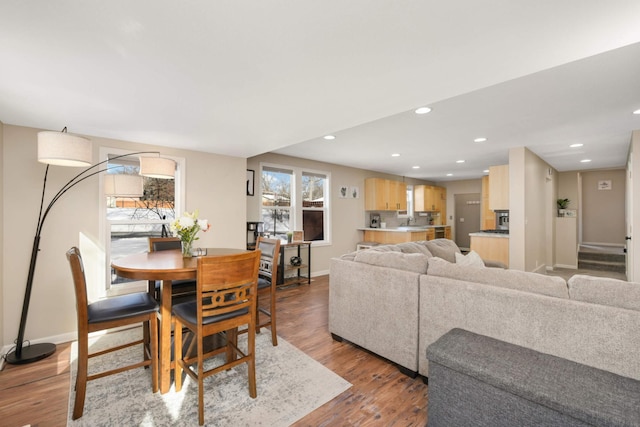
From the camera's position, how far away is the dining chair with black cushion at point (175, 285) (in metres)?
2.79

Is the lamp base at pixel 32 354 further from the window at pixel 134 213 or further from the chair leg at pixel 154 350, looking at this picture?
the chair leg at pixel 154 350

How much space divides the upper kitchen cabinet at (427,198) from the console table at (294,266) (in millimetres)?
4281

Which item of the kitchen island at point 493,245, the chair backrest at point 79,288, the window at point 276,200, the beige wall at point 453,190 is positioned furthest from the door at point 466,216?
the chair backrest at point 79,288

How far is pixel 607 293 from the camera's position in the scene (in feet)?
5.00

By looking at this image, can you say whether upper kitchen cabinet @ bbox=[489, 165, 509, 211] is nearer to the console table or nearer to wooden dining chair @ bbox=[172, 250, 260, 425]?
the console table

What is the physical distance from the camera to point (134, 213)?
3451 millimetres

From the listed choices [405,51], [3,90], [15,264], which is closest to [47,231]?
[15,264]

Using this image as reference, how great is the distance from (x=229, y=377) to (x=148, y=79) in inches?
88.9

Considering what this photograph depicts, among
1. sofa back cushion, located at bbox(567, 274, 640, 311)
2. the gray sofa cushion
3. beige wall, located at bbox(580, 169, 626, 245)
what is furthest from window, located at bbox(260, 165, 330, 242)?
beige wall, located at bbox(580, 169, 626, 245)

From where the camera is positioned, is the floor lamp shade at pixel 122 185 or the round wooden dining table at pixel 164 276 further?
the floor lamp shade at pixel 122 185

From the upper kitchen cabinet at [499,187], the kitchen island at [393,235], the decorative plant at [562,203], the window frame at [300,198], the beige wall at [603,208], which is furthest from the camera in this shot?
the beige wall at [603,208]

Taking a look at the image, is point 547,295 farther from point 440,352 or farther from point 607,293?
point 440,352

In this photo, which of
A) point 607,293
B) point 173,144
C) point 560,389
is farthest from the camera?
point 173,144

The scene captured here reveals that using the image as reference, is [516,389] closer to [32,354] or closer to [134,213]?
[32,354]
